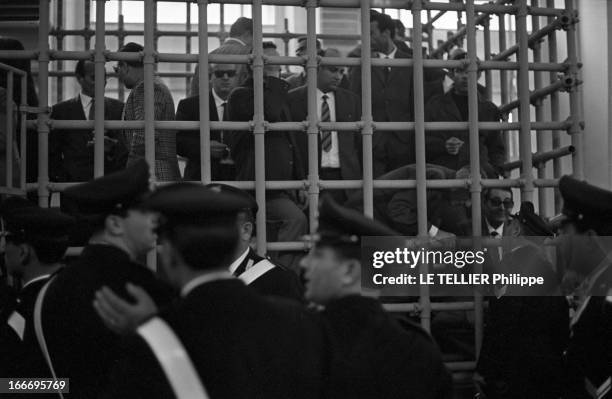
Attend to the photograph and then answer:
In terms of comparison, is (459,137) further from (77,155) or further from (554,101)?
(77,155)

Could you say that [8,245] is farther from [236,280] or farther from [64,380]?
[236,280]

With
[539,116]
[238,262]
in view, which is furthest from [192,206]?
[539,116]

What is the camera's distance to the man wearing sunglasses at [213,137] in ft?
14.6

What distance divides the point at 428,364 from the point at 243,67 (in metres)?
2.55

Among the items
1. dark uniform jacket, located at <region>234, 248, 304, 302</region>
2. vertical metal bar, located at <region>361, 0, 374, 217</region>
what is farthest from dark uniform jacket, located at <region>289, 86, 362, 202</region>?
dark uniform jacket, located at <region>234, 248, 304, 302</region>

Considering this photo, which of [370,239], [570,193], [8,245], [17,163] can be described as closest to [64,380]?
[8,245]

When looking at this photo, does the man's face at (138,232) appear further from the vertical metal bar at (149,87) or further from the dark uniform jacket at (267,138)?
the dark uniform jacket at (267,138)

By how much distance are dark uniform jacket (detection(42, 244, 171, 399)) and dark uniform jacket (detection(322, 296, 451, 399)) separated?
712 mm

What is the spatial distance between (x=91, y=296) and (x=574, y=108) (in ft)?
10.2

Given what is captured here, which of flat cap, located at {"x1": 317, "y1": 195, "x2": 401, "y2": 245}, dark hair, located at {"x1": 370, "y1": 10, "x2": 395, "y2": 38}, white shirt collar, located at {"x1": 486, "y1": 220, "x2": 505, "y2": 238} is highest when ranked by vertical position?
dark hair, located at {"x1": 370, "y1": 10, "x2": 395, "y2": 38}

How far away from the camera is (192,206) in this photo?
229 cm

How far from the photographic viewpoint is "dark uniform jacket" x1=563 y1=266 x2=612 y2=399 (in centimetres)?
333

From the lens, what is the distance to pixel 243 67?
472 centimetres

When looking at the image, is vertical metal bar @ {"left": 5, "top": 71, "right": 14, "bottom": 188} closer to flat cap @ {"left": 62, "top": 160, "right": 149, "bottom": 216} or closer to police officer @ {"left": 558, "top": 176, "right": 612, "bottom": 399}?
flat cap @ {"left": 62, "top": 160, "right": 149, "bottom": 216}
